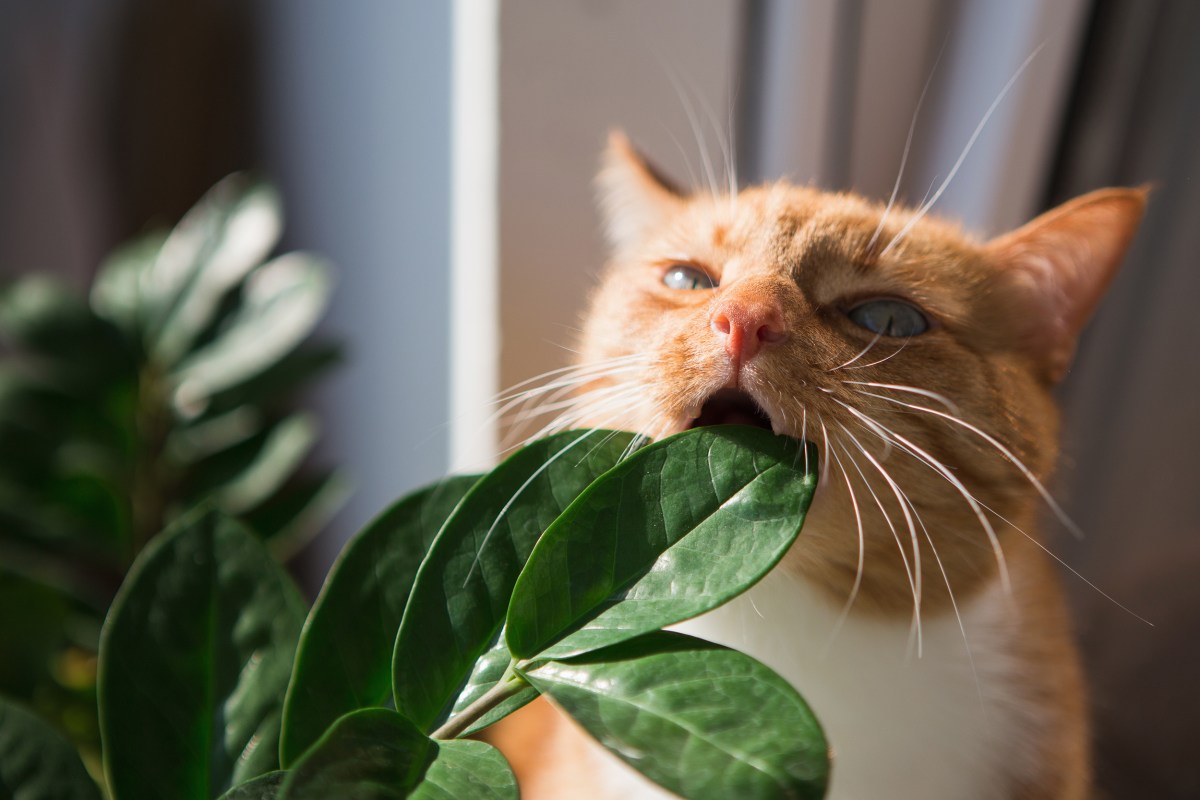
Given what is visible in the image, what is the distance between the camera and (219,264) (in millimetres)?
1082

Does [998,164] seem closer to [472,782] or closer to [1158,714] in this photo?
[1158,714]

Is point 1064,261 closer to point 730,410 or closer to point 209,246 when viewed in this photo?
point 730,410

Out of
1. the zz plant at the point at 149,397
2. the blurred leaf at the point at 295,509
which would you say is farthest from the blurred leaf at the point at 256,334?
the blurred leaf at the point at 295,509

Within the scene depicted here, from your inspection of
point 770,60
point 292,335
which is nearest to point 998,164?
point 770,60

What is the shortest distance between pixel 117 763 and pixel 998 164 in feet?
3.28

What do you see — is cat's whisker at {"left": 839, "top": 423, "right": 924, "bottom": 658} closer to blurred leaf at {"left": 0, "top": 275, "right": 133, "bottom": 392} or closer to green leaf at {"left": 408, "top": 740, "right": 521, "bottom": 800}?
green leaf at {"left": 408, "top": 740, "right": 521, "bottom": 800}

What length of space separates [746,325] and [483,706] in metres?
0.29

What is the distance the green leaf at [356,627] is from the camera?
1.70 feet

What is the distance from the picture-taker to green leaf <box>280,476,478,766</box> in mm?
519

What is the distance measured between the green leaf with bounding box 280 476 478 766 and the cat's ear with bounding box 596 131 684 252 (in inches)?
19.9

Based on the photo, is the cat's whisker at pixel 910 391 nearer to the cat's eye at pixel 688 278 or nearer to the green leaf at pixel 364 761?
the cat's eye at pixel 688 278

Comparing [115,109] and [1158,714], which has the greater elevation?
[115,109]

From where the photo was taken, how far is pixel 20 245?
176 cm

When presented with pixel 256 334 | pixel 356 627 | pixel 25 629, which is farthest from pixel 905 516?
pixel 25 629
